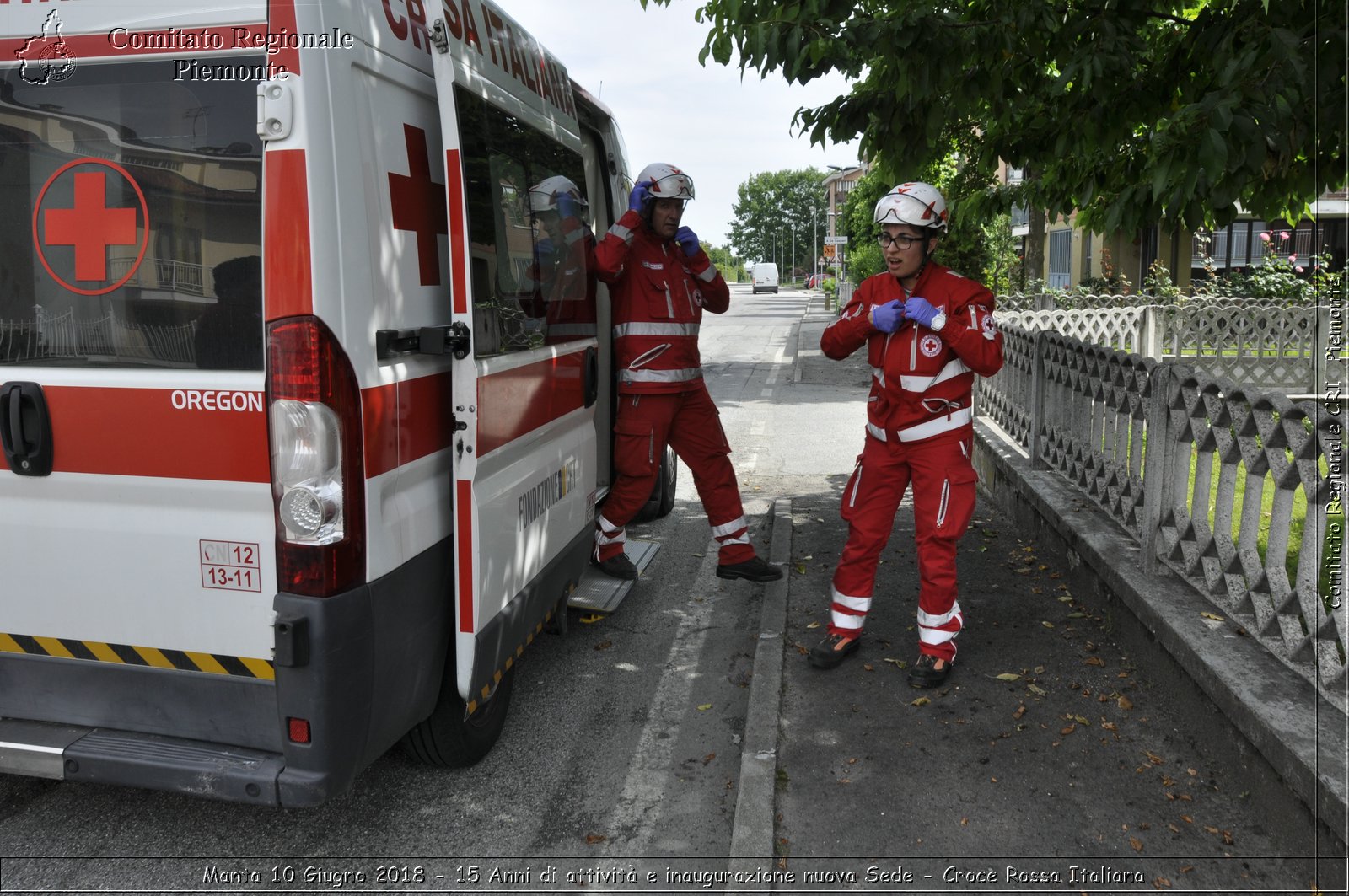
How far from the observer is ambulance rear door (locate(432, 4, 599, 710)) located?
321cm

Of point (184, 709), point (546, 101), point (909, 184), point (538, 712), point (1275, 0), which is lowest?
point (538, 712)

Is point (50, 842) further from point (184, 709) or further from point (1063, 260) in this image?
point (1063, 260)

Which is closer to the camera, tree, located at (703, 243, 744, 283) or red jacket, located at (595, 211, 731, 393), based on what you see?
red jacket, located at (595, 211, 731, 393)

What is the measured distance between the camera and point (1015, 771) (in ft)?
12.3

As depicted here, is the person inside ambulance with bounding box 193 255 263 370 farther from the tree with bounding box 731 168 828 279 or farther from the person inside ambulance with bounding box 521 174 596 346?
the tree with bounding box 731 168 828 279

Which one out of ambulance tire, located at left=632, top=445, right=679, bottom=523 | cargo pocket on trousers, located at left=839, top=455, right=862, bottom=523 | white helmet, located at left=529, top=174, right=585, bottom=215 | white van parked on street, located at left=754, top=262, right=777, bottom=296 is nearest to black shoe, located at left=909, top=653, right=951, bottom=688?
cargo pocket on trousers, located at left=839, top=455, right=862, bottom=523

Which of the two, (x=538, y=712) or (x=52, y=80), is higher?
(x=52, y=80)

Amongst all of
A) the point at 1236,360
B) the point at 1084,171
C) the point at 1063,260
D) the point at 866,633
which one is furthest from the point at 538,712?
the point at 1063,260

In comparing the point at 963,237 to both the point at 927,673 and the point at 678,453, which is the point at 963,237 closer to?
the point at 678,453

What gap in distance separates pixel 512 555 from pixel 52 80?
1929 millimetres

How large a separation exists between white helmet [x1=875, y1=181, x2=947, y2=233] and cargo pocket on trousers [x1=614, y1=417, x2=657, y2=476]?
164 cm

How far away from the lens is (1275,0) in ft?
14.1

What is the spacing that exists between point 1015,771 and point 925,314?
175 centimetres

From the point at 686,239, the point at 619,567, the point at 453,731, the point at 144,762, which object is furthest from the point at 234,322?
the point at 619,567
